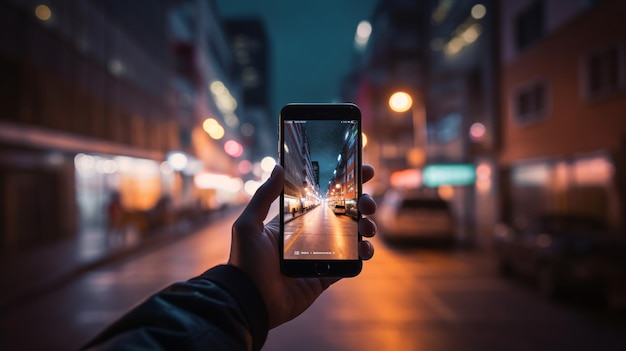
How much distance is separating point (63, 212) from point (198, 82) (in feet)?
77.9

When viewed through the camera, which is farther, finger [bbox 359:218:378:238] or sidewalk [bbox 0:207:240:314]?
sidewalk [bbox 0:207:240:314]

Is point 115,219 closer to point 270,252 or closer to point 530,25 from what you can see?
point 270,252

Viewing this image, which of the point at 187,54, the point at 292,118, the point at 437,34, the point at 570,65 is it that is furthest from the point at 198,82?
the point at 292,118

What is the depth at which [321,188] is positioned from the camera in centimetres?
262

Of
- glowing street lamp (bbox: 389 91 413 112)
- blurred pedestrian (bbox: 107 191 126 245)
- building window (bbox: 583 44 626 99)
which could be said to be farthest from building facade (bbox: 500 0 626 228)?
blurred pedestrian (bbox: 107 191 126 245)

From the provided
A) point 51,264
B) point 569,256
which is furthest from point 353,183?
point 51,264

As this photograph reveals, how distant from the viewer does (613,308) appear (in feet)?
28.0

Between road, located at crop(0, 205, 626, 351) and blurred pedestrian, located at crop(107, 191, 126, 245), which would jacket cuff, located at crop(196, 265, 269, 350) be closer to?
road, located at crop(0, 205, 626, 351)

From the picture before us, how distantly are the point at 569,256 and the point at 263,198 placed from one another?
8789 mm

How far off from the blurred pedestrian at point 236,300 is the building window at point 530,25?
817 inches

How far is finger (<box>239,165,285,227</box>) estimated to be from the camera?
2.34 meters

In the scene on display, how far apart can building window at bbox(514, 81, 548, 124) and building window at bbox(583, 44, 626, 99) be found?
3.13m

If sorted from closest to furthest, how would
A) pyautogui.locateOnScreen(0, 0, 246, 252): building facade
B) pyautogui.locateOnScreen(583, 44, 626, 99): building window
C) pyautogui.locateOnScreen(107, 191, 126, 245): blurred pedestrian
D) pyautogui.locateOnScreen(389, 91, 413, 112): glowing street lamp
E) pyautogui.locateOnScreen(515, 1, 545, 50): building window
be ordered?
pyautogui.locateOnScreen(389, 91, 413, 112): glowing street lamp
pyautogui.locateOnScreen(583, 44, 626, 99): building window
pyautogui.locateOnScreen(0, 0, 246, 252): building facade
pyautogui.locateOnScreen(107, 191, 126, 245): blurred pedestrian
pyautogui.locateOnScreen(515, 1, 545, 50): building window

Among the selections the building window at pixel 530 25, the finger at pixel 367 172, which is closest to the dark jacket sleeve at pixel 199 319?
the finger at pixel 367 172
